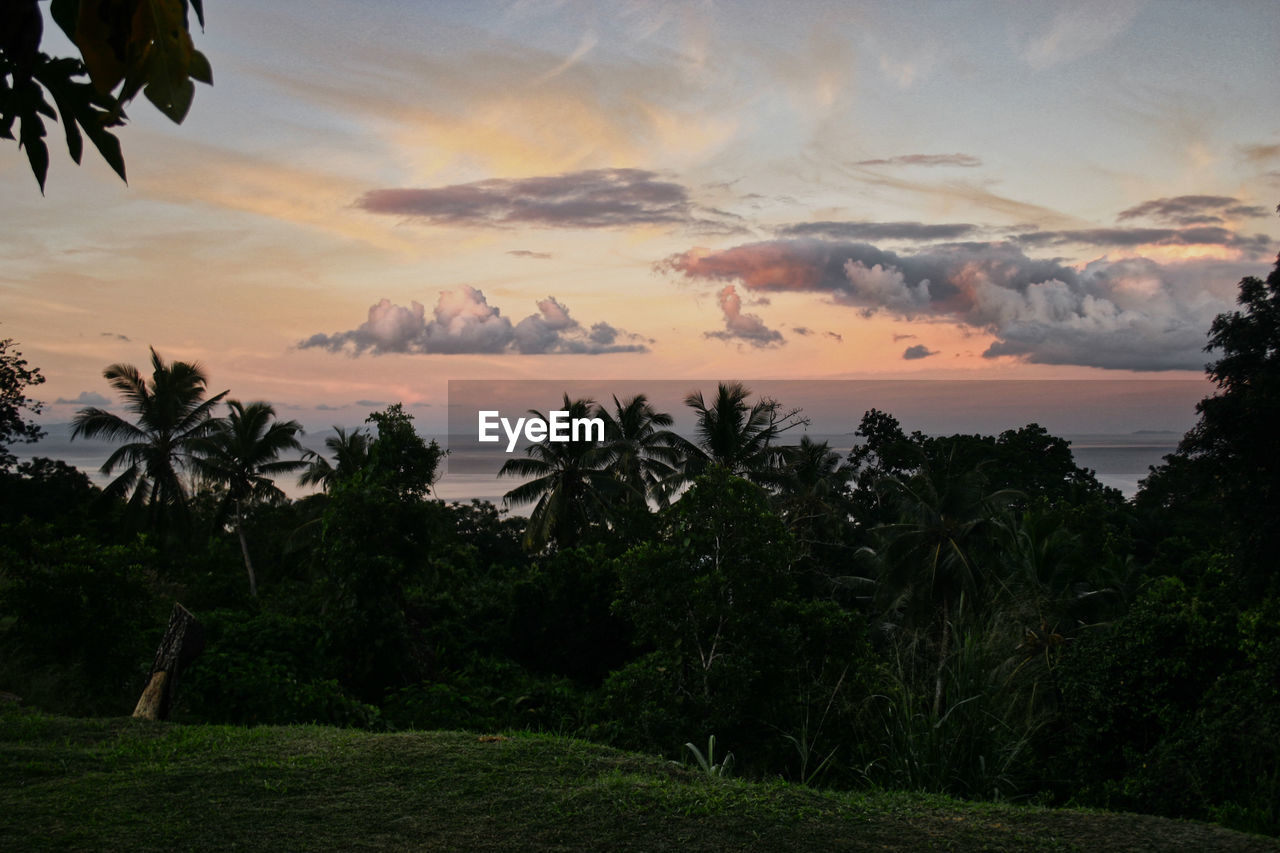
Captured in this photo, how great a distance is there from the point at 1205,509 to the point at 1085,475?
30.0 ft

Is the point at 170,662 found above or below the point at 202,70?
below

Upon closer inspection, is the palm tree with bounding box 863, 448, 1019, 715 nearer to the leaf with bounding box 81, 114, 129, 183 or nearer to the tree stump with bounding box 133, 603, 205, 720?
the tree stump with bounding box 133, 603, 205, 720

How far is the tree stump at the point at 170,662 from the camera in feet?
30.3

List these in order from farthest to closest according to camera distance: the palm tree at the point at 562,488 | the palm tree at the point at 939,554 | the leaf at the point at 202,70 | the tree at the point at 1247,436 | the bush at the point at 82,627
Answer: the palm tree at the point at 562,488 < the palm tree at the point at 939,554 < the tree at the point at 1247,436 < the bush at the point at 82,627 < the leaf at the point at 202,70

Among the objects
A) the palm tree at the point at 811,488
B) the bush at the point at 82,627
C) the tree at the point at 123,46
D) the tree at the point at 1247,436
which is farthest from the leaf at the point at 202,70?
the palm tree at the point at 811,488

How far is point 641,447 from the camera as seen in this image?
31.1 m

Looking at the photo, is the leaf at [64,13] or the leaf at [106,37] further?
the leaf at [64,13]

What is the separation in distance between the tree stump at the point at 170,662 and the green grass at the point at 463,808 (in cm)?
206

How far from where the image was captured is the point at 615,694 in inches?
432

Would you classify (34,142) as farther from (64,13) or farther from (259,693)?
(259,693)

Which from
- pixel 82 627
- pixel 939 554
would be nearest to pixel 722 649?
pixel 82 627

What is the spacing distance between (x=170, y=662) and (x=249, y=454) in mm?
20906

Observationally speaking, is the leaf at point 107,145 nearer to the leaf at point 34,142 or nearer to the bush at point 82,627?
the leaf at point 34,142

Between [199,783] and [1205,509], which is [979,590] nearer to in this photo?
[1205,509]
